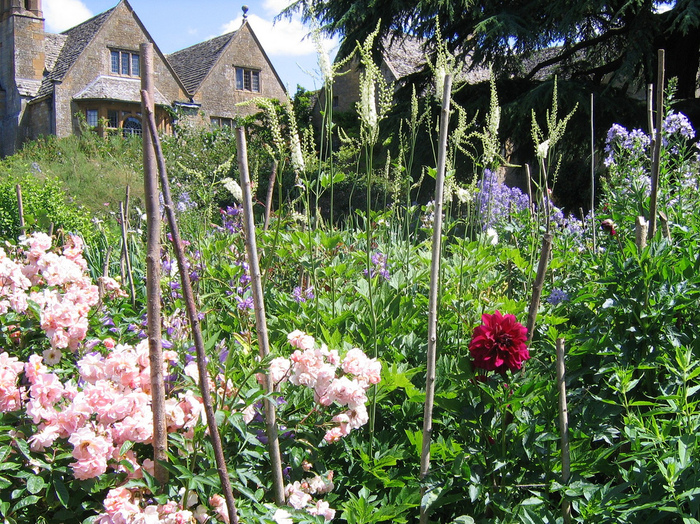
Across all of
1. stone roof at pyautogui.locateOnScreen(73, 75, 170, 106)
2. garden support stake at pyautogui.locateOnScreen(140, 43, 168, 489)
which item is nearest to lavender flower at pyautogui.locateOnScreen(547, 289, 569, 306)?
garden support stake at pyautogui.locateOnScreen(140, 43, 168, 489)

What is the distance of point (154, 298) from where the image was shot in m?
1.31

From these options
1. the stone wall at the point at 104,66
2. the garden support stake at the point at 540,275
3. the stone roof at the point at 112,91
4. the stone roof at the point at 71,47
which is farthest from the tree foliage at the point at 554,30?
the stone roof at the point at 71,47

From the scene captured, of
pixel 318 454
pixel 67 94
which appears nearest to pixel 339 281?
pixel 318 454

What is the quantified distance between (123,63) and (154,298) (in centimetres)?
3130

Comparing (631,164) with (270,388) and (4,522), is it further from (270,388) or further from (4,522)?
(4,522)

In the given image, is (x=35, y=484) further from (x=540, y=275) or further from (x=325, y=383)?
(x=540, y=275)

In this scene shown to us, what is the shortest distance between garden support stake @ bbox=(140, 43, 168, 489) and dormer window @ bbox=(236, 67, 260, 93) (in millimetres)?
31945

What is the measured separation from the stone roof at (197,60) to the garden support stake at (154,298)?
31041 millimetres

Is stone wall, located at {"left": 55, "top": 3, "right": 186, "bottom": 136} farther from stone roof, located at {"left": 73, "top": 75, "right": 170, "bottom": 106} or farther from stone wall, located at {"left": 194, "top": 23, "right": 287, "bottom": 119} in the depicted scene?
stone wall, located at {"left": 194, "top": 23, "right": 287, "bottom": 119}

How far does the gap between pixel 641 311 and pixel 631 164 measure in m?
1.68

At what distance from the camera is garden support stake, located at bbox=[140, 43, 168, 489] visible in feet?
4.20

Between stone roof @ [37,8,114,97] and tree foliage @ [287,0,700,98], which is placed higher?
stone roof @ [37,8,114,97]

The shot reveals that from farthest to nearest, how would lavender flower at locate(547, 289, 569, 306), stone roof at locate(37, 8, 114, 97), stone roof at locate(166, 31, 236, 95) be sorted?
stone roof at locate(166, 31, 236, 95) < stone roof at locate(37, 8, 114, 97) < lavender flower at locate(547, 289, 569, 306)

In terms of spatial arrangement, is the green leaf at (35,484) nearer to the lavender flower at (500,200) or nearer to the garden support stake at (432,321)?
the garden support stake at (432,321)
